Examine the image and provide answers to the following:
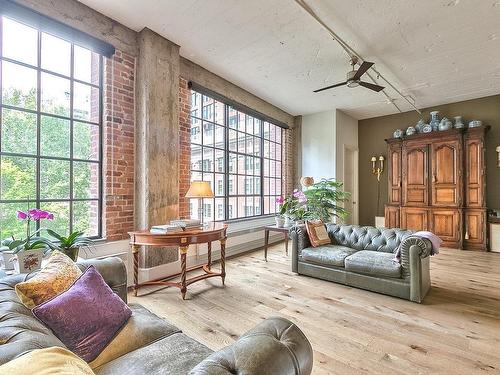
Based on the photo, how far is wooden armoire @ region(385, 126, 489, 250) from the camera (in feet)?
16.8

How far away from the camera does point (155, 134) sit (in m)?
3.30

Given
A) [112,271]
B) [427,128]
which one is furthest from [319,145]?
[112,271]

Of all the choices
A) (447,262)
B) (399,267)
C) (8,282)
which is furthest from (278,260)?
(8,282)

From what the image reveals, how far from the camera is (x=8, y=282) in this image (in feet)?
4.64

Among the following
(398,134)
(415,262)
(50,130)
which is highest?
(398,134)

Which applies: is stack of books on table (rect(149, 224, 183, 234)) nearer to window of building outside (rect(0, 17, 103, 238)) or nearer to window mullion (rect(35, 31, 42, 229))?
window of building outside (rect(0, 17, 103, 238))

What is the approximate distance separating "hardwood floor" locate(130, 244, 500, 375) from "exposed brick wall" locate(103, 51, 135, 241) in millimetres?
960

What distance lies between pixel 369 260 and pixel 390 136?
4483 millimetres

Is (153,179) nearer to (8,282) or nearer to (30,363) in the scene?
(8,282)

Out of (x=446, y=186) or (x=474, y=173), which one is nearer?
(x=474, y=173)

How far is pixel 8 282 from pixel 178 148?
8.03 feet

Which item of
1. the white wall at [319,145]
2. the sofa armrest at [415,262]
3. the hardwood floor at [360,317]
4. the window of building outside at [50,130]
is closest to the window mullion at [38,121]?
the window of building outside at [50,130]

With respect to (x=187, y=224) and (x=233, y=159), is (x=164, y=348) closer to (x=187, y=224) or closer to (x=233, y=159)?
(x=187, y=224)

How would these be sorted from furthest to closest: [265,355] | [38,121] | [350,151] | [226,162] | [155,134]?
[350,151]
[226,162]
[155,134]
[38,121]
[265,355]
